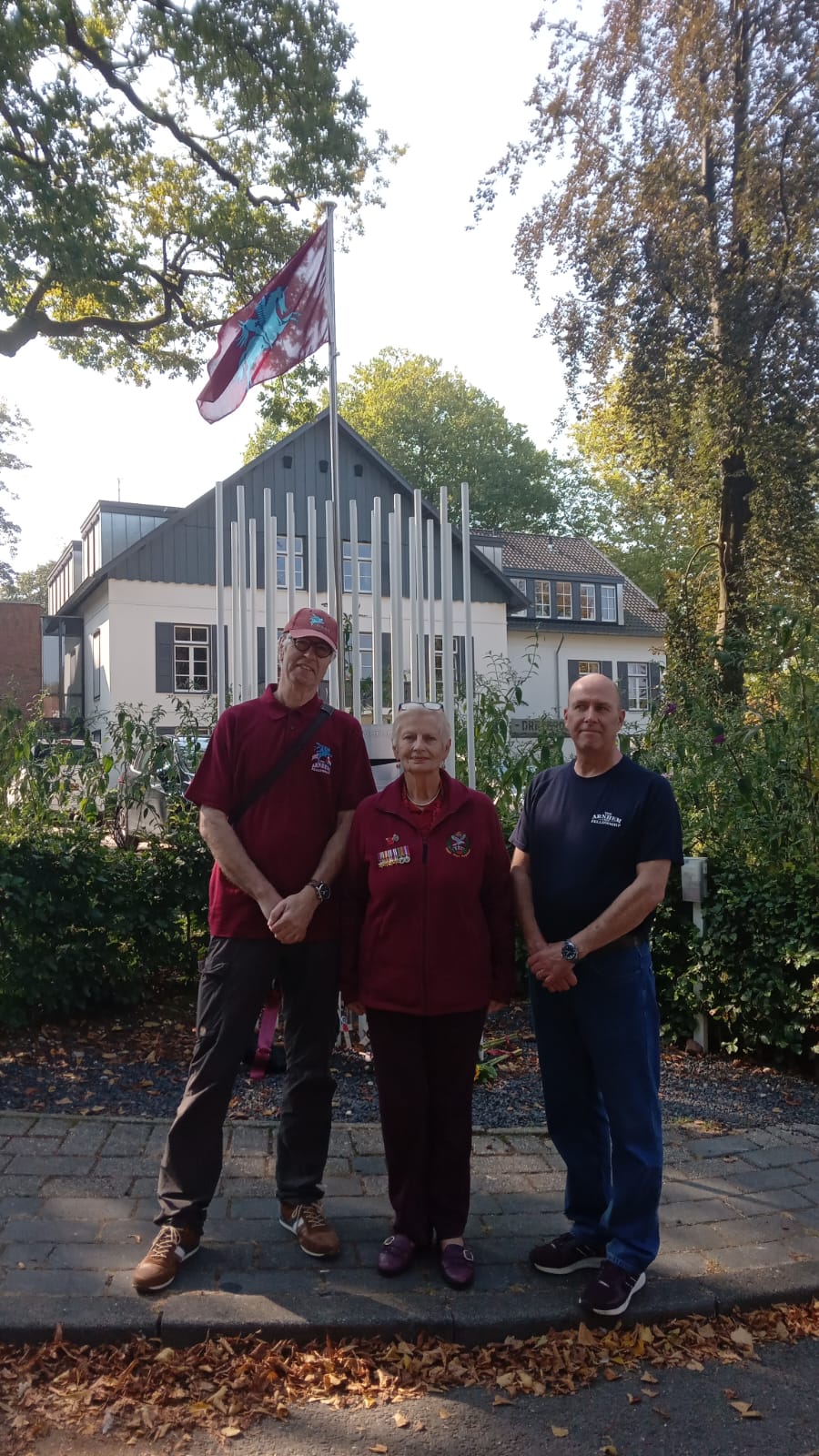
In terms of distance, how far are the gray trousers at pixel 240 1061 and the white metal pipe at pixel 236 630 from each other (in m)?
3.24

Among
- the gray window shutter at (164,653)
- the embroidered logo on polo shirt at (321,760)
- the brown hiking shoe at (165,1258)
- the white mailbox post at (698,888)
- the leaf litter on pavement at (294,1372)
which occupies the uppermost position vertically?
the gray window shutter at (164,653)

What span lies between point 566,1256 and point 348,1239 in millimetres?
751

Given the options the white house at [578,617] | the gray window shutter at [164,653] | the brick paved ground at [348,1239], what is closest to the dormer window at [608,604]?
the white house at [578,617]

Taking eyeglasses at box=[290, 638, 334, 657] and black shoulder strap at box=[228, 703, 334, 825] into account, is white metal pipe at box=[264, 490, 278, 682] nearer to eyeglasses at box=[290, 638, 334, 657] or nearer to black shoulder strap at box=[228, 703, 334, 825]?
eyeglasses at box=[290, 638, 334, 657]

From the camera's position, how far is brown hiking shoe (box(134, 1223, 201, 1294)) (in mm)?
3359

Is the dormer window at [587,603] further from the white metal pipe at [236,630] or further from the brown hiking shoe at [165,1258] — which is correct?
the brown hiking shoe at [165,1258]

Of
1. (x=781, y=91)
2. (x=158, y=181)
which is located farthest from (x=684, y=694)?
(x=781, y=91)

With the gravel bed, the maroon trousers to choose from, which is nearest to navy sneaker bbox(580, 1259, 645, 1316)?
the maroon trousers

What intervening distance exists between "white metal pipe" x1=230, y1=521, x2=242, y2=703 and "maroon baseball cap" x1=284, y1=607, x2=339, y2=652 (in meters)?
2.81

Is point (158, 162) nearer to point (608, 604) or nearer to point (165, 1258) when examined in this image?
point (165, 1258)

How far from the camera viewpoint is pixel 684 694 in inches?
349

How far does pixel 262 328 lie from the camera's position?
19.9 ft

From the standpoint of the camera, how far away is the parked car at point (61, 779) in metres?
6.49

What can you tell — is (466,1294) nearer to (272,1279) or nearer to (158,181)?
(272,1279)
